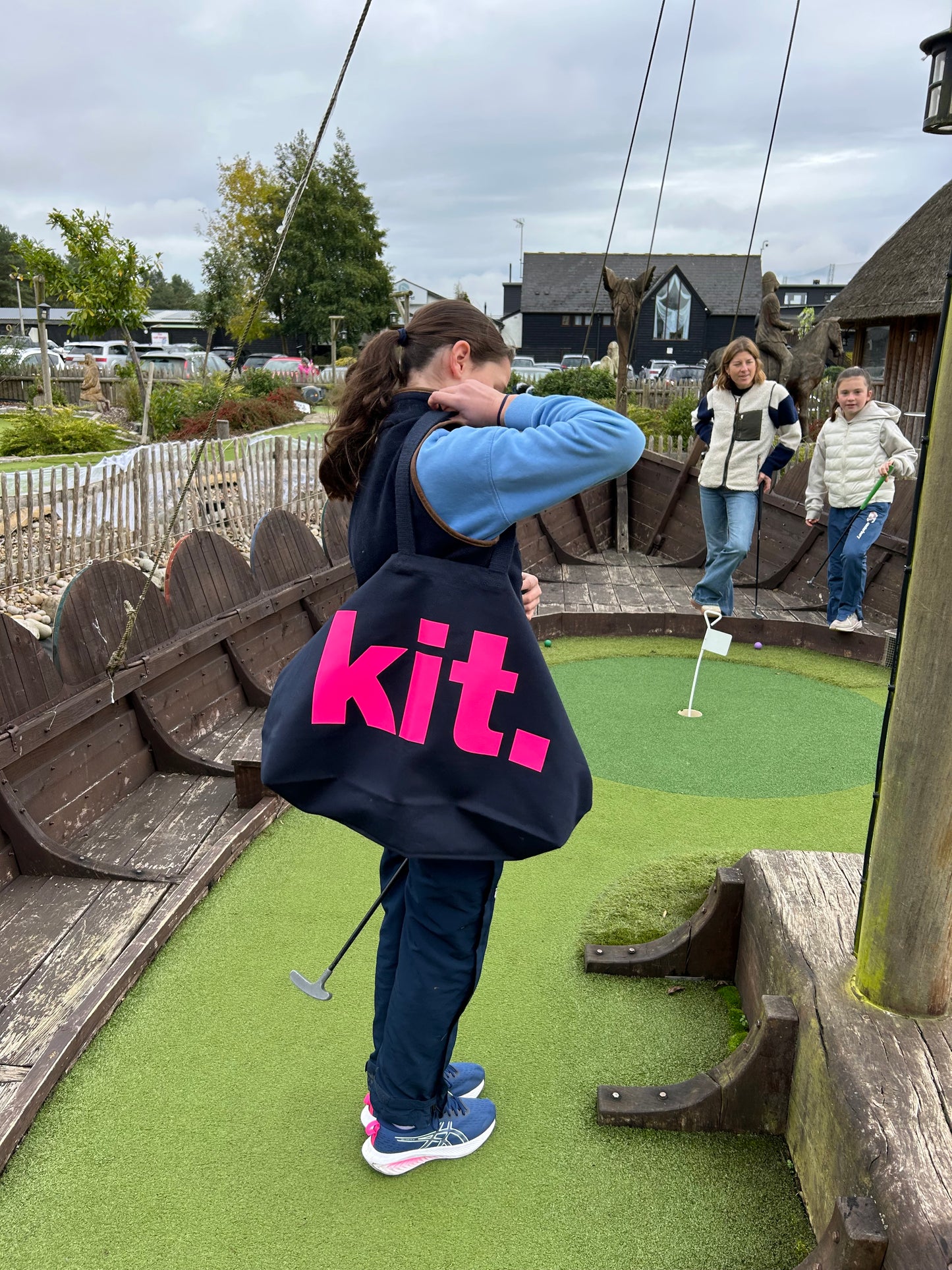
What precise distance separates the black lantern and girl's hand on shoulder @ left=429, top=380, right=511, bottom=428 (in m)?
0.92

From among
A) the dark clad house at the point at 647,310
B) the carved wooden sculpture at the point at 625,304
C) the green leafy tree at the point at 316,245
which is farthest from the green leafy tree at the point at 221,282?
the carved wooden sculpture at the point at 625,304

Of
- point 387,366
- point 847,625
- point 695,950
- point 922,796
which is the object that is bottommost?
point 695,950

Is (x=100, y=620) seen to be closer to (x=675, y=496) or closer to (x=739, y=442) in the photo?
(x=739, y=442)

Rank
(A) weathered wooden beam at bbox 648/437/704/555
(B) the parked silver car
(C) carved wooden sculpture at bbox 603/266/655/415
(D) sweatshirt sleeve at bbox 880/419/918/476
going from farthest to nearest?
(B) the parked silver car, (C) carved wooden sculpture at bbox 603/266/655/415, (A) weathered wooden beam at bbox 648/437/704/555, (D) sweatshirt sleeve at bbox 880/419/918/476

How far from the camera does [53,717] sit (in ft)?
9.27

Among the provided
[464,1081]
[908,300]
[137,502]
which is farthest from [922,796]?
[908,300]

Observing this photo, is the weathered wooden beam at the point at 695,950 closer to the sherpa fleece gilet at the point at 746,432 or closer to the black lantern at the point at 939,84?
the black lantern at the point at 939,84

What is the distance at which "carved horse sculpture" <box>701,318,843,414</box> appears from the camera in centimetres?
1448

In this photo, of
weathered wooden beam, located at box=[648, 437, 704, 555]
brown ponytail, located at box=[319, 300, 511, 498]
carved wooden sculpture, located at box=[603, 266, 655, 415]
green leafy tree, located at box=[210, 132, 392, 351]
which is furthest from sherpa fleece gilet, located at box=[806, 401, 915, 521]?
green leafy tree, located at box=[210, 132, 392, 351]

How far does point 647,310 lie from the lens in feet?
145

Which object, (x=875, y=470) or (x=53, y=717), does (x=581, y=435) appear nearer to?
(x=53, y=717)

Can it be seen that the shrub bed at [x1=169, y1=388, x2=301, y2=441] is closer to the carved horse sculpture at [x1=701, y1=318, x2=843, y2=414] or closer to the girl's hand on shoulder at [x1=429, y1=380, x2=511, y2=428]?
the carved horse sculpture at [x1=701, y1=318, x2=843, y2=414]

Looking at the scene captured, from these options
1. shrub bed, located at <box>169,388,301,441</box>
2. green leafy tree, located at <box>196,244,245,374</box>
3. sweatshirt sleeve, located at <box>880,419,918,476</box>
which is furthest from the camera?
green leafy tree, located at <box>196,244,245,374</box>

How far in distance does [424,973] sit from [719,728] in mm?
3023
